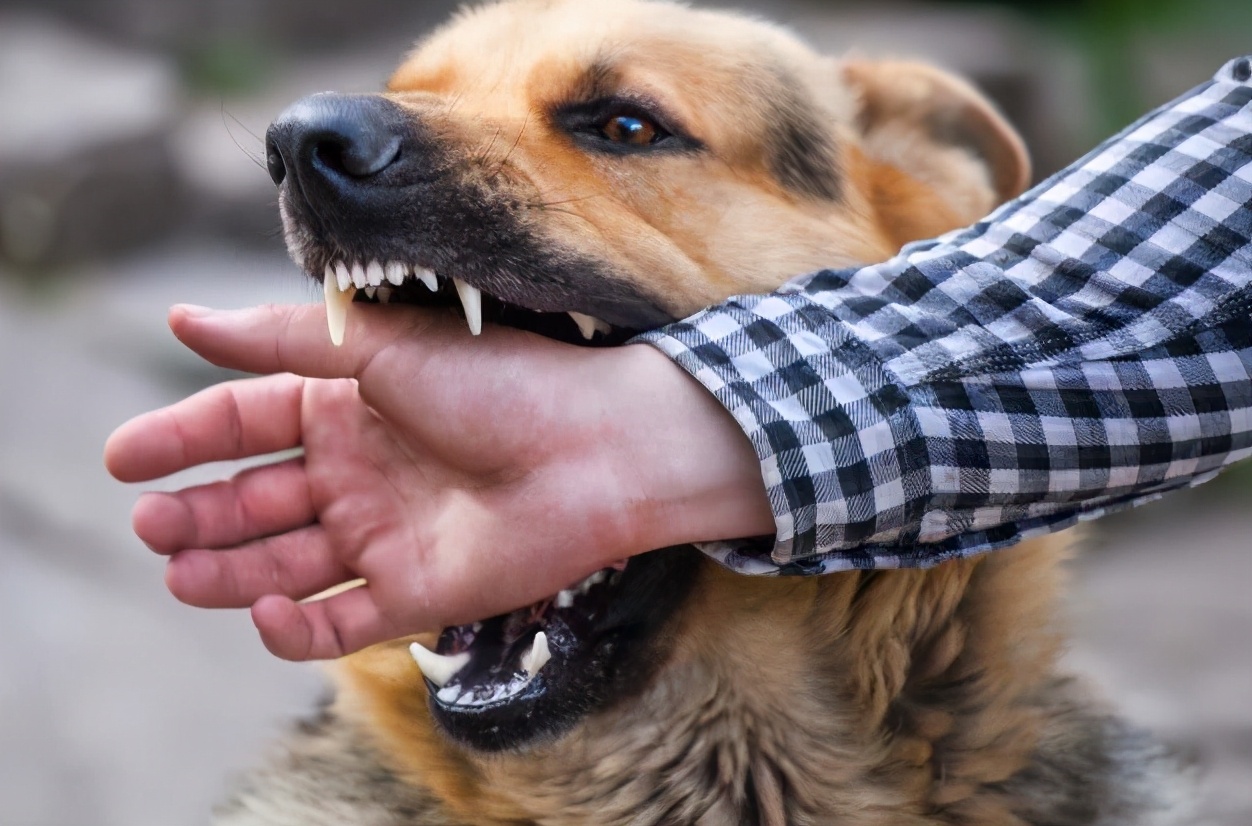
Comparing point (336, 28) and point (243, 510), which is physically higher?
point (336, 28)

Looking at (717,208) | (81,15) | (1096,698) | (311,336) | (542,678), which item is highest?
(81,15)

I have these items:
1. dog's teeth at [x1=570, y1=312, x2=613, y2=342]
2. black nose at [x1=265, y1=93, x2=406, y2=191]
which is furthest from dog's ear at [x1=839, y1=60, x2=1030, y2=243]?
black nose at [x1=265, y1=93, x2=406, y2=191]

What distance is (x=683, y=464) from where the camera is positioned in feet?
4.09

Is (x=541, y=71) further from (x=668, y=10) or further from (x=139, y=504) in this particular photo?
(x=139, y=504)

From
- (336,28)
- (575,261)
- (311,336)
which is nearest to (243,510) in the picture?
(311,336)

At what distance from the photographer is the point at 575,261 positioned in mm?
1441

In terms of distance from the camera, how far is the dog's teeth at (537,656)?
137 centimetres

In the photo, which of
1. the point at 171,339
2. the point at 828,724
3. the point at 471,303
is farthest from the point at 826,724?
the point at 171,339

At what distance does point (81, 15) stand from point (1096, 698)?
5.02m

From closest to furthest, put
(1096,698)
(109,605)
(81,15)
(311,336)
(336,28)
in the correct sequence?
(311,336) < (1096,698) < (109,605) < (336,28) < (81,15)

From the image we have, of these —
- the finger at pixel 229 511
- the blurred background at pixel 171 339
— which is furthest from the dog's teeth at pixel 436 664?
the blurred background at pixel 171 339

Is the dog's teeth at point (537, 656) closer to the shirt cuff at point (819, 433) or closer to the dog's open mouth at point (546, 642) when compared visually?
the dog's open mouth at point (546, 642)

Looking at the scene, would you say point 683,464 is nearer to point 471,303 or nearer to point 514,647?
point 471,303

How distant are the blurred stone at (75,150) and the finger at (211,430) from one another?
3485 millimetres
